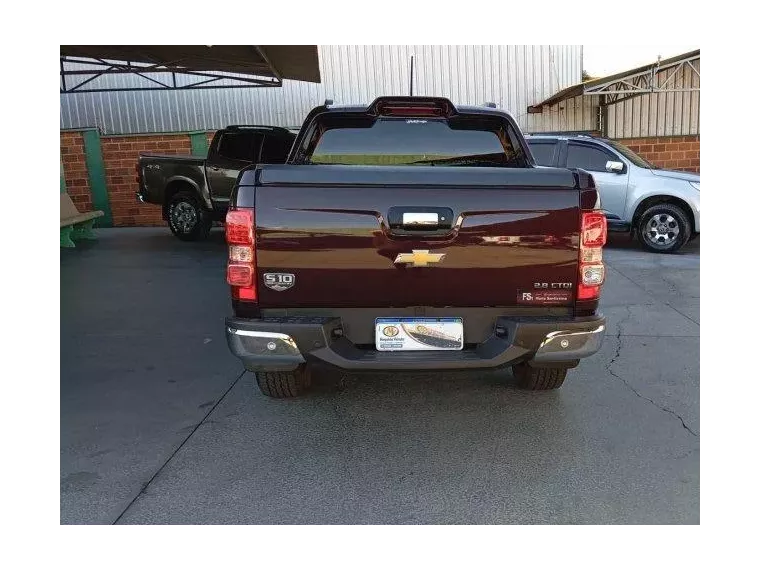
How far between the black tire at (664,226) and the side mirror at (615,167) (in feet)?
2.53

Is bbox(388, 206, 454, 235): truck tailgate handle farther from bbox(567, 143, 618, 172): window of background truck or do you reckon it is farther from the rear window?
bbox(567, 143, 618, 172): window of background truck

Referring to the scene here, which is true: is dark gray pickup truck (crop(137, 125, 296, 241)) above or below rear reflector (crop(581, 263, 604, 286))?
above

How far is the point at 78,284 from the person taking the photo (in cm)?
793

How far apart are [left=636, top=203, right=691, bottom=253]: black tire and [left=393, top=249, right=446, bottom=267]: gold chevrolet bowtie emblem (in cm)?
771

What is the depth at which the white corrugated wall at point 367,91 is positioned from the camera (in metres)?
14.5

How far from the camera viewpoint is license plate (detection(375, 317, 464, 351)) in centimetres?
317

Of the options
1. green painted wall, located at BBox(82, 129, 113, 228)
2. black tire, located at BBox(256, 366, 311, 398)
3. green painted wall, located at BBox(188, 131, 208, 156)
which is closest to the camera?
black tire, located at BBox(256, 366, 311, 398)

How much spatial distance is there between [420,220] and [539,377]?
163 centimetres

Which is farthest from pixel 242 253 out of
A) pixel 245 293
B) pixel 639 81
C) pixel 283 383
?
pixel 639 81

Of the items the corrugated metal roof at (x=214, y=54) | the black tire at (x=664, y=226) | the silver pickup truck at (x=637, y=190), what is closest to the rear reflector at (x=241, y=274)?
the corrugated metal roof at (x=214, y=54)

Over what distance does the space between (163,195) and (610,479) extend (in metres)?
10.2

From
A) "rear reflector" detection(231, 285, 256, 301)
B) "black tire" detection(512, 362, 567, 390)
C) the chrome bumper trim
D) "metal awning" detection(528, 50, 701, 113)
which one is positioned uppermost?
"metal awning" detection(528, 50, 701, 113)

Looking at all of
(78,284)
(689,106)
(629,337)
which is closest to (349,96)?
(689,106)

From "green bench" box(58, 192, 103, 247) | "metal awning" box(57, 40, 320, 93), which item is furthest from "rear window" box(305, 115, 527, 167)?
"green bench" box(58, 192, 103, 247)
